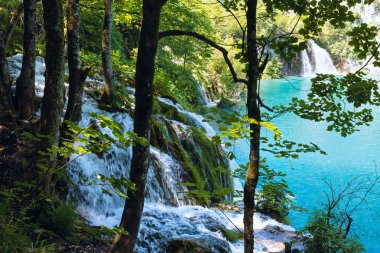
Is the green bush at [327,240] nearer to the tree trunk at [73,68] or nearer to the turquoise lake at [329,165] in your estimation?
the turquoise lake at [329,165]

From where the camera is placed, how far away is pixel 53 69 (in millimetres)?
4754

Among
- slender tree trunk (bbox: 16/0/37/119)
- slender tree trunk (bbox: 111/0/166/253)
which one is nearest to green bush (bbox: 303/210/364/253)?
slender tree trunk (bbox: 111/0/166/253)

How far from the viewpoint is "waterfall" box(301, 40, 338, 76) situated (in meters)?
57.8

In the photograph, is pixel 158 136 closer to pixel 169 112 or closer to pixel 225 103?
pixel 169 112

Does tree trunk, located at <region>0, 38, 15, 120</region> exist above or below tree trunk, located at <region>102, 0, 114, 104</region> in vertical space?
below

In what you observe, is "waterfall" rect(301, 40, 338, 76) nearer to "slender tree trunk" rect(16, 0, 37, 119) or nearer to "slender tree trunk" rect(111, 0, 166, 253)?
"slender tree trunk" rect(16, 0, 37, 119)

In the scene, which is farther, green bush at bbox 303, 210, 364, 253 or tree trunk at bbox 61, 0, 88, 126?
green bush at bbox 303, 210, 364, 253

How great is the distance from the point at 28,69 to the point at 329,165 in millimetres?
15213

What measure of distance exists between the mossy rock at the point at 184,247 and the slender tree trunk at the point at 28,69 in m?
3.75

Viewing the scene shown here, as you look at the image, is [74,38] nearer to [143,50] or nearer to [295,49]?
[143,50]

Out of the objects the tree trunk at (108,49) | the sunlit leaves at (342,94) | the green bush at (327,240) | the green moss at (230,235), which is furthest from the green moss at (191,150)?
the sunlit leaves at (342,94)

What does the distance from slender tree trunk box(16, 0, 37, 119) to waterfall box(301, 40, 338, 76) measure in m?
54.4

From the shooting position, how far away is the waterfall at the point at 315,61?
189ft

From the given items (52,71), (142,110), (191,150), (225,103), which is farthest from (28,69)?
(225,103)
